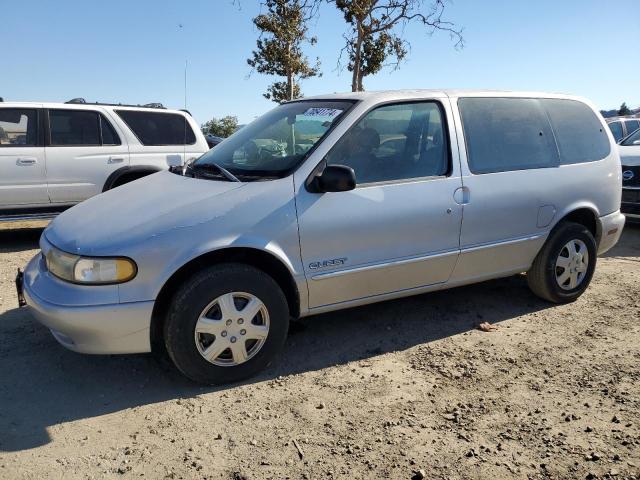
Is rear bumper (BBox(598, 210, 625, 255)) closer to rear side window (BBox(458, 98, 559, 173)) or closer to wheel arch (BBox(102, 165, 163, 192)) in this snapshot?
rear side window (BBox(458, 98, 559, 173))

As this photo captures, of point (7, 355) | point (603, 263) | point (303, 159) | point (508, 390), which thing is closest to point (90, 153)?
point (7, 355)

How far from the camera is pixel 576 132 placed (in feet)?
15.4

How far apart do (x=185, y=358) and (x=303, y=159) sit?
1.40 meters

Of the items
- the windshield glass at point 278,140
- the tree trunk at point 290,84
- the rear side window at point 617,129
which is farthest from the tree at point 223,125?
the windshield glass at point 278,140

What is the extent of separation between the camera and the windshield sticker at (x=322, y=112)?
145 inches

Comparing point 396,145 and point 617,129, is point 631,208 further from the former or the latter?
point 617,129

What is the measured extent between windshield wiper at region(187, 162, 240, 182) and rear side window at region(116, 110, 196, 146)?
3.67 m

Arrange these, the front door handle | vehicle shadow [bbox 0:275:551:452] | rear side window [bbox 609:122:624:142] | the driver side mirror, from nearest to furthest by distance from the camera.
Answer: vehicle shadow [bbox 0:275:551:452] → the driver side mirror → the front door handle → rear side window [bbox 609:122:624:142]

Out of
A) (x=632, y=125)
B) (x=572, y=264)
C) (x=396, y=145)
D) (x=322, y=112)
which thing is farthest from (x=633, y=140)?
(x=322, y=112)

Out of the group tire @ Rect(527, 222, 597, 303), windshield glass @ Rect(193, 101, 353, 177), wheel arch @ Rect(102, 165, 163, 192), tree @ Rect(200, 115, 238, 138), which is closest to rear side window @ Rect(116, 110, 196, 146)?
wheel arch @ Rect(102, 165, 163, 192)

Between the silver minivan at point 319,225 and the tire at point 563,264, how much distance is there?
13mm

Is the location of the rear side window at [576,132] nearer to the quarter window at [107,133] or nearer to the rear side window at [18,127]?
the quarter window at [107,133]

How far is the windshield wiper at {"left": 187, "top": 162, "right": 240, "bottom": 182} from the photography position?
3481 mm

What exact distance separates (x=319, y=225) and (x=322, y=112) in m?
0.92
